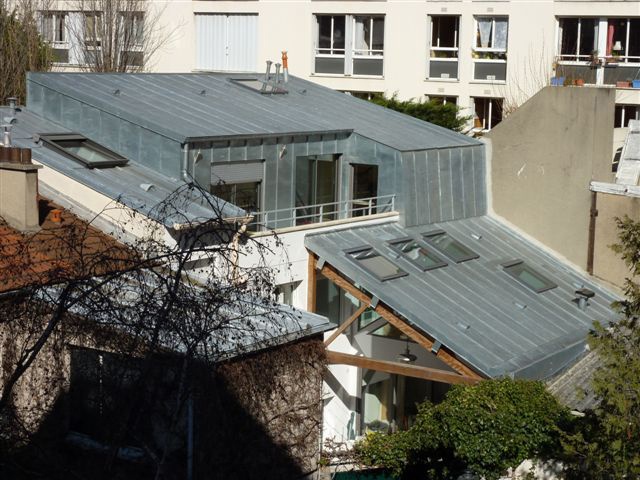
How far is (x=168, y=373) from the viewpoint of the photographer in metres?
11.0

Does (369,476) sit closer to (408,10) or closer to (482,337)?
(482,337)

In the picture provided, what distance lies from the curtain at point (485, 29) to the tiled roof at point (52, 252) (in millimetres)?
24403

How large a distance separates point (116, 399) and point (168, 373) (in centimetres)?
76

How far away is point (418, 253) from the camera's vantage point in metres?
24.8

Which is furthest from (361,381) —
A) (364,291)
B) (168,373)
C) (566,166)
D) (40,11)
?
(40,11)

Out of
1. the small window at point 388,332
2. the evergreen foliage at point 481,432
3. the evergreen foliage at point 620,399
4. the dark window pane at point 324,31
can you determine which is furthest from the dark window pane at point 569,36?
the evergreen foliage at point 620,399

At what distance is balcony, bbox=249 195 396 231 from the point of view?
24031mm

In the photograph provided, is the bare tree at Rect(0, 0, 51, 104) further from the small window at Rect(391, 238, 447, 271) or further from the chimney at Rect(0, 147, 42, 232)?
the chimney at Rect(0, 147, 42, 232)

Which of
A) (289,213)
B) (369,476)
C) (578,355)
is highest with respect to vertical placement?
(289,213)

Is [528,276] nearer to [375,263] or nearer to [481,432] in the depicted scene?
[375,263]

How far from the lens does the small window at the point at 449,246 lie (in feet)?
83.4

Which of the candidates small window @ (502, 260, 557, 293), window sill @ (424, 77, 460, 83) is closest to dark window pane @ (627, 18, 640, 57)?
window sill @ (424, 77, 460, 83)

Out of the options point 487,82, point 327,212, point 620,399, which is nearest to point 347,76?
point 487,82

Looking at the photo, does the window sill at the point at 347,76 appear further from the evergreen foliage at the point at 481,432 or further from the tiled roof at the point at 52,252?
the evergreen foliage at the point at 481,432
